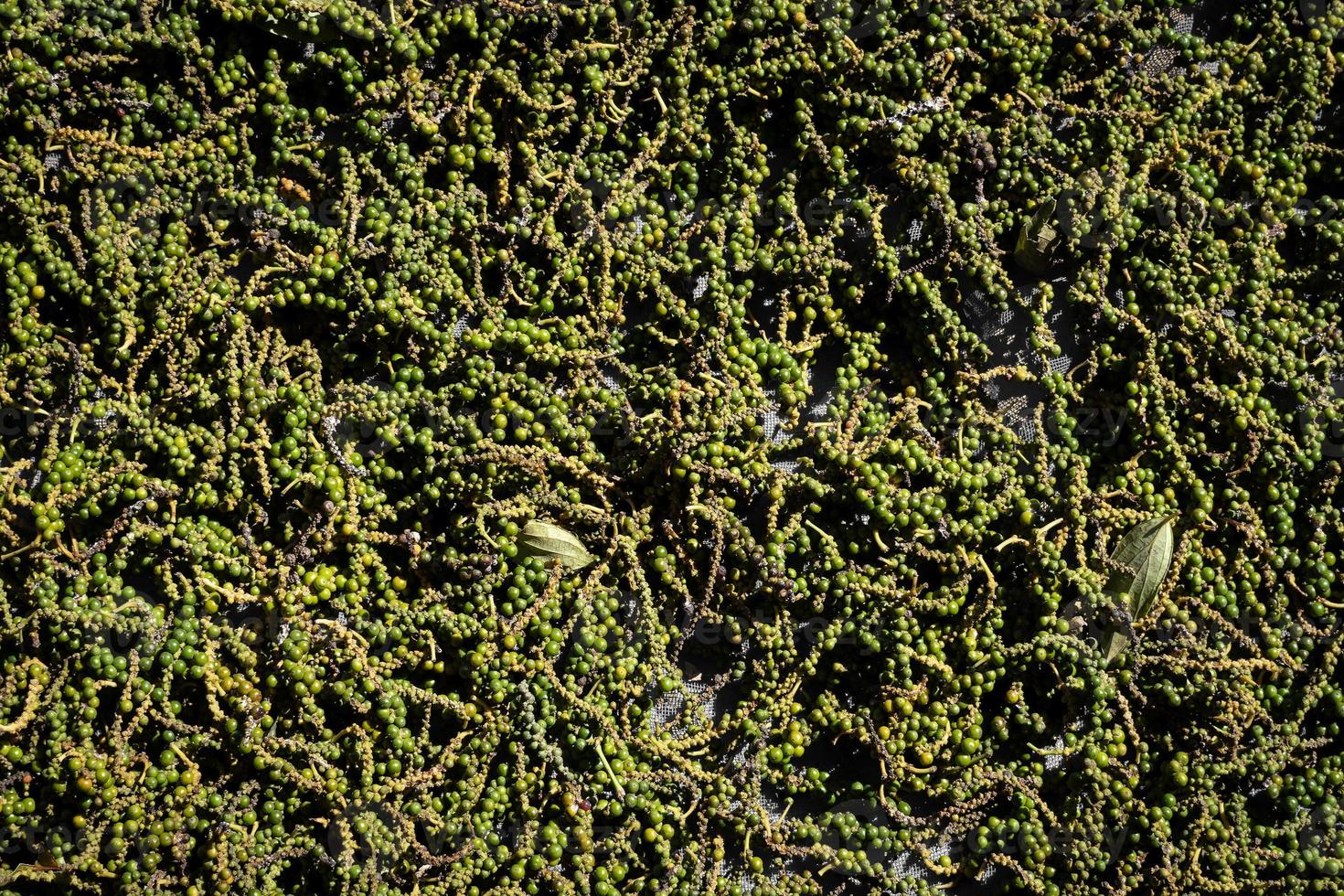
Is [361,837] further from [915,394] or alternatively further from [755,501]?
[915,394]

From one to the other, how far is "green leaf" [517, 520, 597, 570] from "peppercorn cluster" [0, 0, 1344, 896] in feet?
0.04

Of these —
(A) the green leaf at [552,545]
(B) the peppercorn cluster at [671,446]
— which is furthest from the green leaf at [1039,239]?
(A) the green leaf at [552,545]

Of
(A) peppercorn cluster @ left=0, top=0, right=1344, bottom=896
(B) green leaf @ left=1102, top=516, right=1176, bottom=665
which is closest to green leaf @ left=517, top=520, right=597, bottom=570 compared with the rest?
(A) peppercorn cluster @ left=0, top=0, right=1344, bottom=896

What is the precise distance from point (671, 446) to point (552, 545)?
0.92 ft

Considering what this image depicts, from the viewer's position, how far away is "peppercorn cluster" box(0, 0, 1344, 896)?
168 centimetres

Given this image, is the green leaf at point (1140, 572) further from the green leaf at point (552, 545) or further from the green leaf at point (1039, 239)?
the green leaf at point (552, 545)

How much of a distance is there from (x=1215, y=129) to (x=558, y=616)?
159cm

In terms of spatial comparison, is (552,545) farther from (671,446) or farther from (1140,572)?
(1140,572)

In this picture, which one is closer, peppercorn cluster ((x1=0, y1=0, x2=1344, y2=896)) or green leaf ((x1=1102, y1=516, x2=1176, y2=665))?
peppercorn cluster ((x1=0, y1=0, x2=1344, y2=896))

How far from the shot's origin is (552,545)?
1786 mm

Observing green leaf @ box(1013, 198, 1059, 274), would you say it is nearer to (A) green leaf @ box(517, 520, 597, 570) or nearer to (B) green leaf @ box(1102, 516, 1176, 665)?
(B) green leaf @ box(1102, 516, 1176, 665)

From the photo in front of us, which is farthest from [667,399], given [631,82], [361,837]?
[361,837]

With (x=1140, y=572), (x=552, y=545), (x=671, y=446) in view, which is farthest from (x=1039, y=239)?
(x=552, y=545)

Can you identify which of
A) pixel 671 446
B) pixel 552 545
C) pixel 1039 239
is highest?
pixel 1039 239
